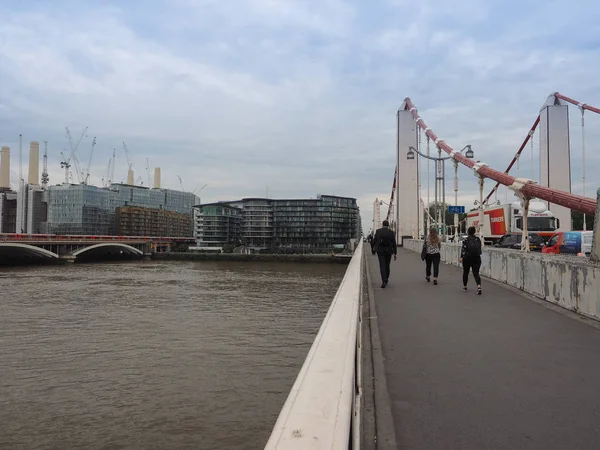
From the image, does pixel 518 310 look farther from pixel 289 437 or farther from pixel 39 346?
pixel 39 346

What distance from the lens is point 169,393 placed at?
30.1 ft

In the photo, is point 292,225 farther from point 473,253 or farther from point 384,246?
point 473,253

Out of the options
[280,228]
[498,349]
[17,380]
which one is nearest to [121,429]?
[17,380]

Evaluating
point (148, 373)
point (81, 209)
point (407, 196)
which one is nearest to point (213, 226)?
point (81, 209)

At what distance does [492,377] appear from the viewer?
168 inches

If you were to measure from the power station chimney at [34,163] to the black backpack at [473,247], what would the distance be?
14791cm

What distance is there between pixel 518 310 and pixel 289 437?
7.47 m

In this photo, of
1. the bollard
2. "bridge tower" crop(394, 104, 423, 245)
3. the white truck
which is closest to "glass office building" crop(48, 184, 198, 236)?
"bridge tower" crop(394, 104, 423, 245)

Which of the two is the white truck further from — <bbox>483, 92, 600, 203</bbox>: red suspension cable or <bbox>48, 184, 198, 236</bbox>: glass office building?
<bbox>48, 184, 198, 236</bbox>: glass office building

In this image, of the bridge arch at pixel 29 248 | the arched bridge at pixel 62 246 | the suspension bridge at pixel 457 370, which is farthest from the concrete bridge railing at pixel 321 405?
the arched bridge at pixel 62 246

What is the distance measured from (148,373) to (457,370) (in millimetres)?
8089

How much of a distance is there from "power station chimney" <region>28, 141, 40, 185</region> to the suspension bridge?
149 metres

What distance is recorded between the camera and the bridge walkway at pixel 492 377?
3057mm

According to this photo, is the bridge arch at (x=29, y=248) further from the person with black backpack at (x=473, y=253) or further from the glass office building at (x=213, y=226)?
the person with black backpack at (x=473, y=253)
